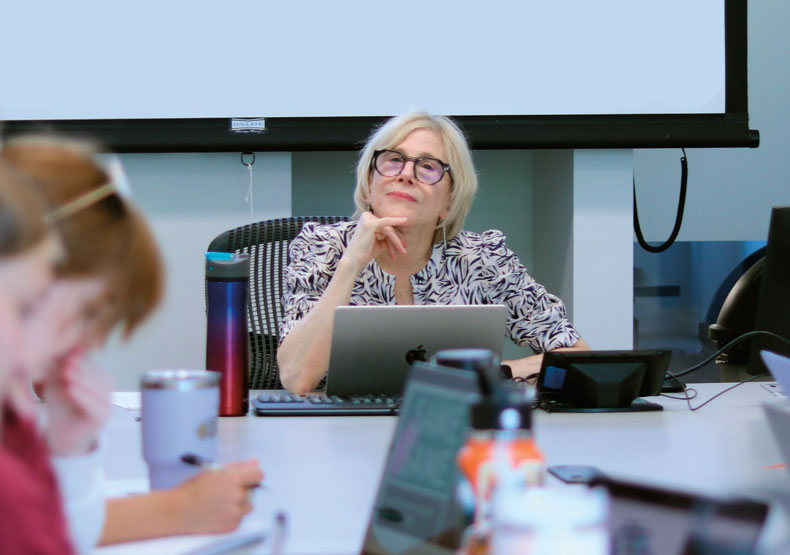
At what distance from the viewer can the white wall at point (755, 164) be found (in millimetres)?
3926

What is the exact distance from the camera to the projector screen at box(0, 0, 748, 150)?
296 cm

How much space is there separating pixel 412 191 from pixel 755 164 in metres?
2.36

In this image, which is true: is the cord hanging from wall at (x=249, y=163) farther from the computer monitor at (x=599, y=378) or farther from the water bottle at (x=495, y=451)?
the water bottle at (x=495, y=451)

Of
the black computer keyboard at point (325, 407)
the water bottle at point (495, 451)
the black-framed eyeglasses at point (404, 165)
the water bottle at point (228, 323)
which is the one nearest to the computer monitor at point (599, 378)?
the black computer keyboard at point (325, 407)

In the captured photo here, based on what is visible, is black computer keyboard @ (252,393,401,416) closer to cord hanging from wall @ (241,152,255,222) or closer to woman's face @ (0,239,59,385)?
woman's face @ (0,239,59,385)

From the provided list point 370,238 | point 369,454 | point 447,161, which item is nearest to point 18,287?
point 369,454

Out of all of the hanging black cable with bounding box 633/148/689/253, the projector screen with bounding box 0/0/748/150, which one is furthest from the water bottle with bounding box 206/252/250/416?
the hanging black cable with bounding box 633/148/689/253

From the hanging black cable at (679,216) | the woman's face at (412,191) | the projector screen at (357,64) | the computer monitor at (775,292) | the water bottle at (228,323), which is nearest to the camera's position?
the water bottle at (228,323)

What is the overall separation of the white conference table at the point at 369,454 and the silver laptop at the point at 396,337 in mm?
116

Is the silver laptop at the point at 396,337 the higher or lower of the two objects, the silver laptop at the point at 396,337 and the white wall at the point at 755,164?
the lower

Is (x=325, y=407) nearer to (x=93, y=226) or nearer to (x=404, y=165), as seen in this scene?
(x=404, y=165)

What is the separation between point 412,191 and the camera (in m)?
2.13

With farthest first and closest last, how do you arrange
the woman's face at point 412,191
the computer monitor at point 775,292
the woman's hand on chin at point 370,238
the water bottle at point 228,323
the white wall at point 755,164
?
the white wall at point 755,164, the woman's face at point 412,191, the woman's hand on chin at point 370,238, the computer monitor at point 775,292, the water bottle at point 228,323

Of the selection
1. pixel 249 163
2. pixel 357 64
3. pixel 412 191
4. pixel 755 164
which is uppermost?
pixel 357 64
